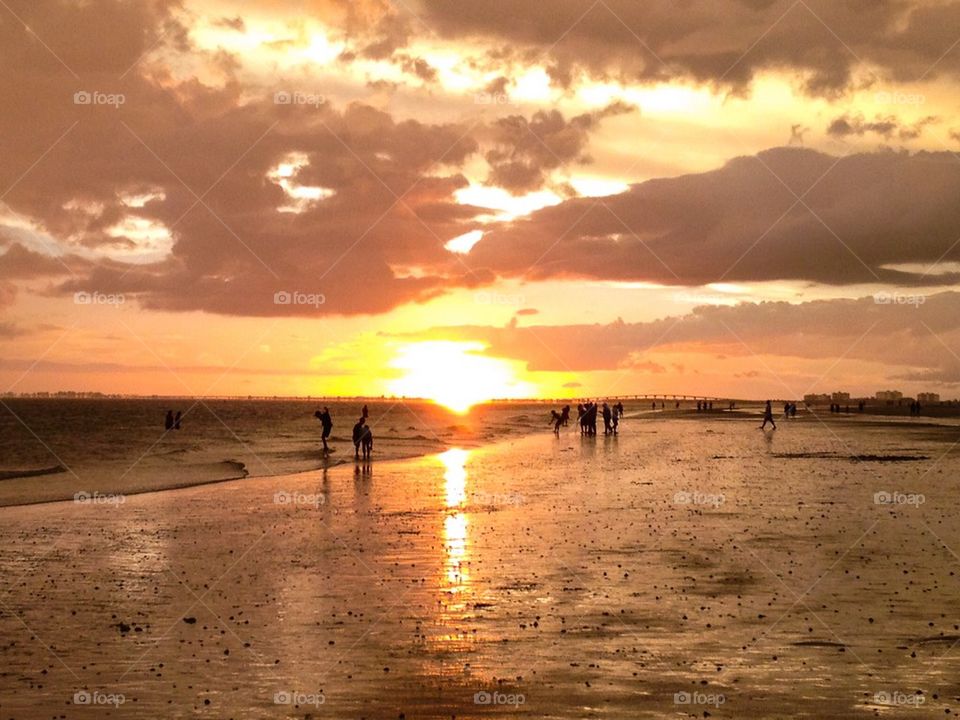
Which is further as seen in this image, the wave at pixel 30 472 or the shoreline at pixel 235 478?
the wave at pixel 30 472

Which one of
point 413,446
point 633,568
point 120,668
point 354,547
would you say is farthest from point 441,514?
point 413,446

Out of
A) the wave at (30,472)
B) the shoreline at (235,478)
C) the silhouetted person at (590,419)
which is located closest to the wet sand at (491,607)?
the shoreline at (235,478)

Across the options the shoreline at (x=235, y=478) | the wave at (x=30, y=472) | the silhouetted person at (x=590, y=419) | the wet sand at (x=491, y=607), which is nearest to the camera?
the wet sand at (x=491, y=607)

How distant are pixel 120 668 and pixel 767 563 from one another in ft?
42.7

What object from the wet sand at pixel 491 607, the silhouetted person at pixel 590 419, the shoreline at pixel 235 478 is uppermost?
the silhouetted person at pixel 590 419

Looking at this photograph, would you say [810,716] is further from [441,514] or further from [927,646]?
[441,514]

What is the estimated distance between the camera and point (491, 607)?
15844mm

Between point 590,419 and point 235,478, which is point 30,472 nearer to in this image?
point 235,478

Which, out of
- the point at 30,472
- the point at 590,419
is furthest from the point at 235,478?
the point at 590,419

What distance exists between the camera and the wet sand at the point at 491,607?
38.2 ft

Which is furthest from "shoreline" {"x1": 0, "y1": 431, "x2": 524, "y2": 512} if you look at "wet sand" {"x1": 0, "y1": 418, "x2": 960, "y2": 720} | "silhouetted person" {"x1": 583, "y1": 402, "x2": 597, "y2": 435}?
"silhouetted person" {"x1": 583, "y1": 402, "x2": 597, "y2": 435}

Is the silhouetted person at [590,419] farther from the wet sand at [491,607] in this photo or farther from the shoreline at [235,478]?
the wet sand at [491,607]

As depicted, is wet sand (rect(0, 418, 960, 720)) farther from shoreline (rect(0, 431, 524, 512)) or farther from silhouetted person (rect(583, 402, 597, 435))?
silhouetted person (rect(583, 402, 597, 435))

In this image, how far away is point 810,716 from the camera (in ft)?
35.2
